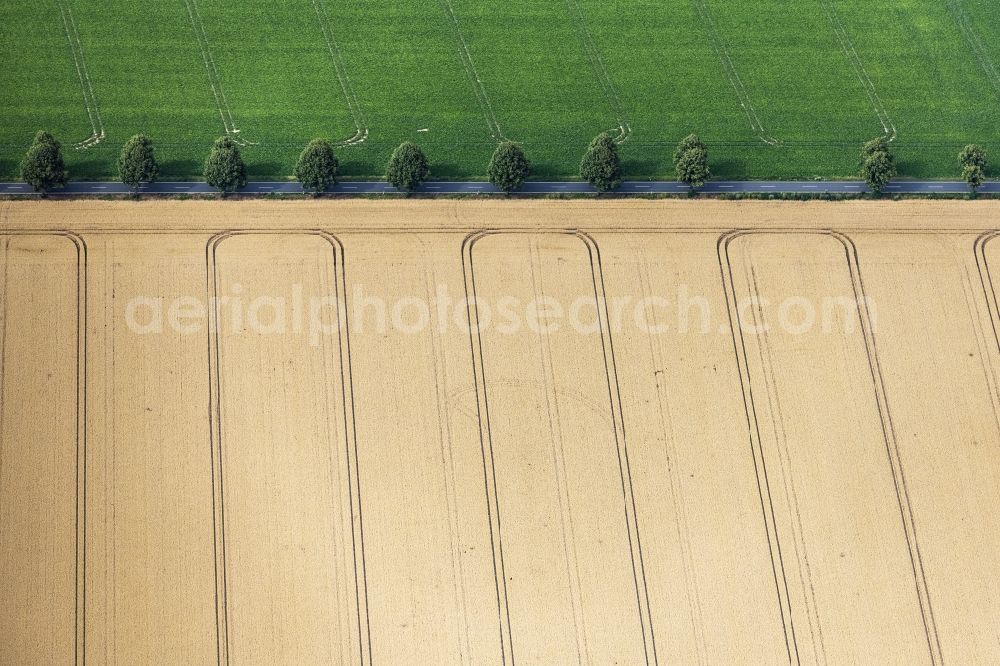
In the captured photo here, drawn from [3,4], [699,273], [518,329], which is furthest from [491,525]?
[3,4]

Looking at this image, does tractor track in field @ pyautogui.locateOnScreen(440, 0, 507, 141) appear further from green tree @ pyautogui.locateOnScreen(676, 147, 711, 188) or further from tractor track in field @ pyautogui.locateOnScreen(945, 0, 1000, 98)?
tractor track in field @ pyautogui.locateOnScreen(945, 0, 1000, 98)

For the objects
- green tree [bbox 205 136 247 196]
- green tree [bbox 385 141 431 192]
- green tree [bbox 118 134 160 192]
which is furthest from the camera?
green tree [bbox 385 141 431 192]

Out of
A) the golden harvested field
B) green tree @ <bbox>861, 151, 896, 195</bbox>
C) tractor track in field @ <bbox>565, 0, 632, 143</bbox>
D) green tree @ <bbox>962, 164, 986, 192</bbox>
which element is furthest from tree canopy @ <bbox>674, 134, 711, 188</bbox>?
green tree @ <bbox>962, 164, 986, 192</bbox>

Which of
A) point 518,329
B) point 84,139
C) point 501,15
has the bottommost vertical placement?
point 518,329

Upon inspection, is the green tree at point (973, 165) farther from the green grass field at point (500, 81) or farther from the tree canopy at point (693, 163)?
the tree canopy at point (693, 163)

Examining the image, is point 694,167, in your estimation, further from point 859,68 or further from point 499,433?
point 499,433

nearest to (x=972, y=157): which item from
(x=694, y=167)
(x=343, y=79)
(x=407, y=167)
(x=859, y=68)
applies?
(x=859, y=68)

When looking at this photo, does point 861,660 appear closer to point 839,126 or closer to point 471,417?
point 471,417
